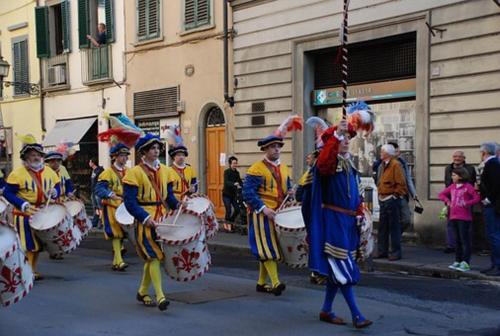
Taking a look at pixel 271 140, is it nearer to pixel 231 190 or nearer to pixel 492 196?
pixel 492 196

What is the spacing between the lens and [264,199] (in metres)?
8.44

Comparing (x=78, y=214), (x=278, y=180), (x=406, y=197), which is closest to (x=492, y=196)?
(x=406, y=197)

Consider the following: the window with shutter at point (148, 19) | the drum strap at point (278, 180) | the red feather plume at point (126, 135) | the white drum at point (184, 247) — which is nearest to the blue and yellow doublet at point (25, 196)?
the red feather plume at point (126, 135)

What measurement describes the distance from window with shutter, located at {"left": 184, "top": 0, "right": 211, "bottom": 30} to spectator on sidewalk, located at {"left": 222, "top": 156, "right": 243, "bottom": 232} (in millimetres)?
4352

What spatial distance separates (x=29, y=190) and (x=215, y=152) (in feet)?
31.5

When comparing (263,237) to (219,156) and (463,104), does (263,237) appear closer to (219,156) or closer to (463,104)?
(463,104)

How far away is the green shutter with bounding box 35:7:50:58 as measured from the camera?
80.6 feet

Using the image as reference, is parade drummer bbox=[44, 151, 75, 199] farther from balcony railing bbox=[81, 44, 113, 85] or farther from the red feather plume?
balcony railing bbox=[81, 44, 113, 85]

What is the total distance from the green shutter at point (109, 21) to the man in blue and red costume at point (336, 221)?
1641cm

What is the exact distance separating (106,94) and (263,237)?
15.1m

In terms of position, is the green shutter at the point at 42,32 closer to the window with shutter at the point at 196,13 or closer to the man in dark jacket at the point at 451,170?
the window with shutter at the point at 196,13

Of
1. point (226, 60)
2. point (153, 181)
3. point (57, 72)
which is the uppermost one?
point (57, 72)

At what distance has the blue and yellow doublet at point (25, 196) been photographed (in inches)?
366

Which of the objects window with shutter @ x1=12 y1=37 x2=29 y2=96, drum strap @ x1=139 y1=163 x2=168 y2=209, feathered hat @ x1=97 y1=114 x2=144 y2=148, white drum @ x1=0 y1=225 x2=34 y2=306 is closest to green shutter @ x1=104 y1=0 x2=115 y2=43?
window with shutter @ x1=12 y1=37 x2=29 y2=96
